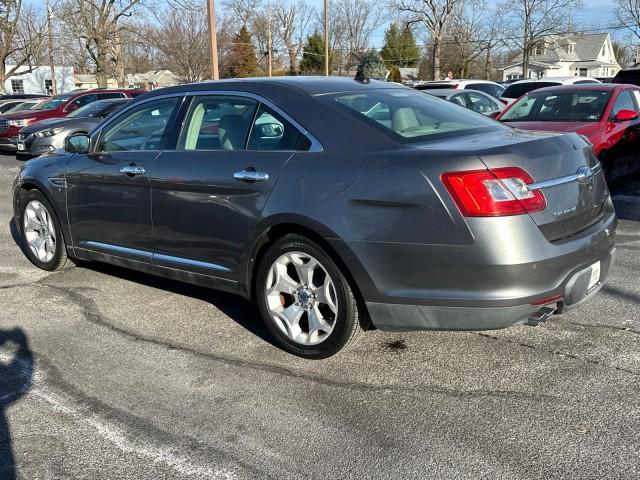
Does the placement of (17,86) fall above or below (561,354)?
above

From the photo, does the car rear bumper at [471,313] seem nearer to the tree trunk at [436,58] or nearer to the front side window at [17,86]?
the tree trunk at [436,58]

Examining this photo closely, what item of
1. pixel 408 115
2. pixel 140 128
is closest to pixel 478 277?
pixel 408 115

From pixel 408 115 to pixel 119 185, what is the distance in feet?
7.26

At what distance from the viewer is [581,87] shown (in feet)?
29.2

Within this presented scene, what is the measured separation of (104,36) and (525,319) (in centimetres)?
4196

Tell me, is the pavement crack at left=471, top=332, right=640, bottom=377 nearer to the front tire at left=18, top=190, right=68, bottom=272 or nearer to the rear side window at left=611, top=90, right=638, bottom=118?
the front tire at left=18, top=190, right=68, bottom=272

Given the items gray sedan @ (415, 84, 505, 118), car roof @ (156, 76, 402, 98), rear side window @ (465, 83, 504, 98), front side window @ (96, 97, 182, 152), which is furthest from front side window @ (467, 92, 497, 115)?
front side window @ (96, 97, 182, 152)

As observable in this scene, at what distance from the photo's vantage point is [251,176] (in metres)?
3.71

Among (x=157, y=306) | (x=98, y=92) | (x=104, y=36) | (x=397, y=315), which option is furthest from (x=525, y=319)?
(x=104, y=36)

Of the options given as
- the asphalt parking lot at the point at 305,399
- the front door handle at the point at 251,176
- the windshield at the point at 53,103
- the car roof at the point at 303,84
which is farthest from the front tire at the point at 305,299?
the windshield at the point at 53,103

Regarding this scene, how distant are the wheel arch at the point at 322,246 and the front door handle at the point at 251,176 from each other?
0.89 ft

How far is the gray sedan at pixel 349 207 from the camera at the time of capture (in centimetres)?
301

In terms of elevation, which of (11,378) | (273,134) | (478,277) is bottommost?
(11,378)

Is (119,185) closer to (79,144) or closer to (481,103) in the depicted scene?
(79,144)
